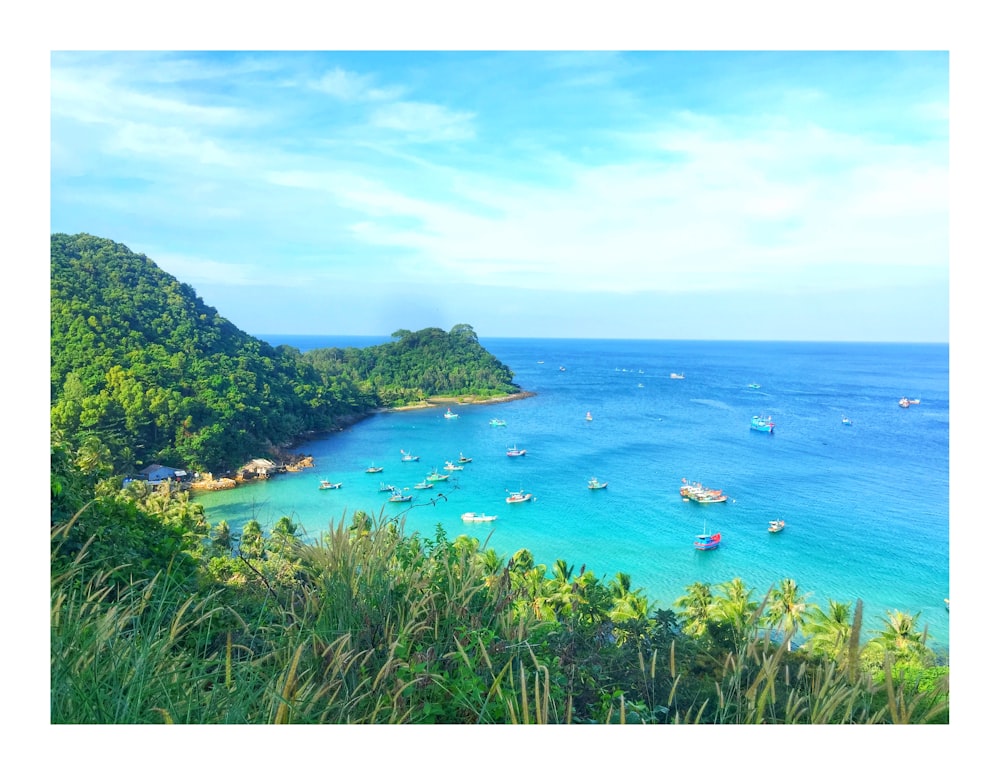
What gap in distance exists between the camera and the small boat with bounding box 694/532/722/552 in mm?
13258

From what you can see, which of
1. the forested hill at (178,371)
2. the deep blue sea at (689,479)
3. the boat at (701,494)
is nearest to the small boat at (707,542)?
the deep blue sea at (689,479)

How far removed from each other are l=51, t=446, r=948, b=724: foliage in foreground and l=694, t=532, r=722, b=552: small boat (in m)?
12.1

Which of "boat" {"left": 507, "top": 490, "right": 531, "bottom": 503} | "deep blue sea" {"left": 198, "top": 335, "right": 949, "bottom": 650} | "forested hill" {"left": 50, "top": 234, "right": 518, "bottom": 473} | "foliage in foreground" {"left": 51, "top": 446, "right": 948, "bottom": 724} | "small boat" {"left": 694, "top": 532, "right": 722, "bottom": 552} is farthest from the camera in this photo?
"boat" {"left": 507, "top": 490, "right": 531, "bottom": 503}

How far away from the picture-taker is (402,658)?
141cm

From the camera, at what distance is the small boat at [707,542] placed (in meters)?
13.3

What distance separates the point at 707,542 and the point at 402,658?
13122mm

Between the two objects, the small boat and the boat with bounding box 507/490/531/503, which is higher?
the boat with bounding box 507/490/531/503

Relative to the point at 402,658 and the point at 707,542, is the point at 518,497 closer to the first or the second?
the point at 707,542

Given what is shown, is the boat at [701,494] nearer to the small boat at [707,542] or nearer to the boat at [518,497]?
the small boat at [707,542]

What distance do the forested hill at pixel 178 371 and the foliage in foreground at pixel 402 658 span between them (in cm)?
230

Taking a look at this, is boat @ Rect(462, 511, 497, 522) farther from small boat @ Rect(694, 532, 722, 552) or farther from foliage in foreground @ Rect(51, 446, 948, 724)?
foliage in foreground @ Rect(51, 446, 948, 724)

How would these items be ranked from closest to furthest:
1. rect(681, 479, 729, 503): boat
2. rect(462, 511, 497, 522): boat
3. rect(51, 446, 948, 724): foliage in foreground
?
rect(51, 446, 948, 724): foliage in foreground
rect(462, 511, 497, 522): boat
rect(681, 479, 729, 503): boat

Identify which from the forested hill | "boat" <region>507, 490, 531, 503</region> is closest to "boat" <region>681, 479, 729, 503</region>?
"boat" <region>507, 490, 531, 503</region>

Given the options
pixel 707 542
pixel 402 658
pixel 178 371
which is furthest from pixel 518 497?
pixel 402 658
